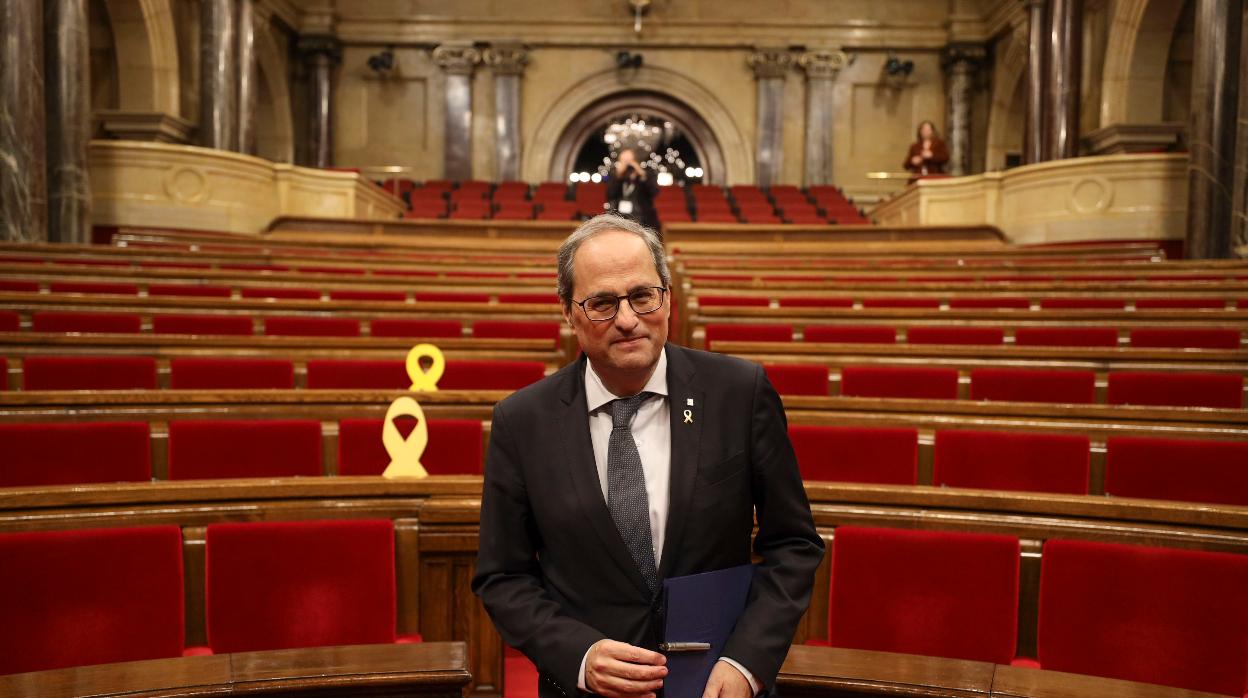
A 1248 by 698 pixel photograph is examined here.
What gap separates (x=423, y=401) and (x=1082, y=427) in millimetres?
1874

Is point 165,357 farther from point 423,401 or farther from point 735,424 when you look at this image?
point 735,424

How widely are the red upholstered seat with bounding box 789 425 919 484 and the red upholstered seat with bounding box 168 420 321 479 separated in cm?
130

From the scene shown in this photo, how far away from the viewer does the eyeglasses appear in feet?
3.74

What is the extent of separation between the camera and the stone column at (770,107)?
13414 millimetres

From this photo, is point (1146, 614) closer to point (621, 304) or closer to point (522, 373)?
point (621, 304)

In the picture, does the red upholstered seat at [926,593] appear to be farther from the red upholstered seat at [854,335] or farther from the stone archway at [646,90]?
the stone archway at [646,90]

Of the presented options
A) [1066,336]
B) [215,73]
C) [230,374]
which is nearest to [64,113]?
[215,73]

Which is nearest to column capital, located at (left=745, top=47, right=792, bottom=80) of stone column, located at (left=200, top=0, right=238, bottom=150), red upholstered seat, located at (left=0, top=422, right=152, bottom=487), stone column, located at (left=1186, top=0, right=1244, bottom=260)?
stone column, located at (left=1186, top=0, right=1244, bottom=260)

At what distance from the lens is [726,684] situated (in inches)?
43.0

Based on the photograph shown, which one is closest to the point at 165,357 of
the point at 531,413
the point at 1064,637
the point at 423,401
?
the point at 423,401

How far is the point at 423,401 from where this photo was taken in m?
2.71

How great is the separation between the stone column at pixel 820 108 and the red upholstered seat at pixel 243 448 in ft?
38.5

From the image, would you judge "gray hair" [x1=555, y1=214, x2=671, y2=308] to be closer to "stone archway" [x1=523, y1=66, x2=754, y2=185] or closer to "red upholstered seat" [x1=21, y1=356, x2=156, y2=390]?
"red upholstered seat" [x1=21, y1=356, x2=156, y2=390]

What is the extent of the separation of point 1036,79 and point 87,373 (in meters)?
9.94
